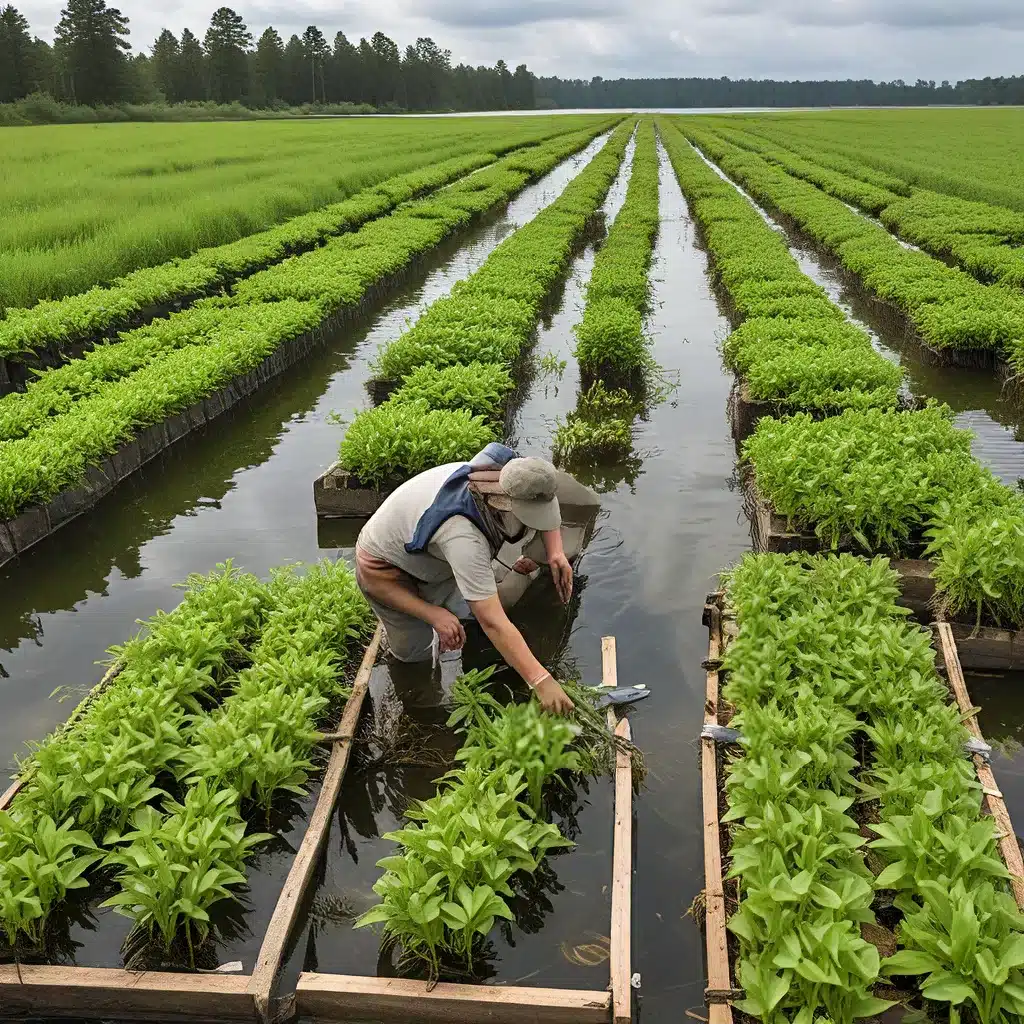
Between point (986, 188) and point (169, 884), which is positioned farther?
point (986, 188)

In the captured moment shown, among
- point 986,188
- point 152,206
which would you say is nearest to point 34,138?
point 152,206

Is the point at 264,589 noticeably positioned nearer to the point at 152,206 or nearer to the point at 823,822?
the point at 823,822

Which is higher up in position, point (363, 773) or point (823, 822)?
point (823, 822)

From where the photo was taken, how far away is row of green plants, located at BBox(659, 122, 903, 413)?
898cm

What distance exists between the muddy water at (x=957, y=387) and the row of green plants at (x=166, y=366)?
8.10m

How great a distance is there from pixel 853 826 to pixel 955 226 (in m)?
19.5

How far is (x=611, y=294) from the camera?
13859 mm

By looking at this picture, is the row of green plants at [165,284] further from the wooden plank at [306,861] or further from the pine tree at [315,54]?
the pine tree at [315,54]

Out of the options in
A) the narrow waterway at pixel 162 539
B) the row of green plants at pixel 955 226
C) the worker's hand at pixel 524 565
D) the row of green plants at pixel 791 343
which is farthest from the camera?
the row of green plants at pixel 955 226

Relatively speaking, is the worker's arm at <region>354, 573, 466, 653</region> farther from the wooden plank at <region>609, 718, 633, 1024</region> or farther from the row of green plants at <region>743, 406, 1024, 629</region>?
the row of green plants at <region>743, 406, 1024, 629</region>

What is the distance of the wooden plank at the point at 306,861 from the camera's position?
344 cm

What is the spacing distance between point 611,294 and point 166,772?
10.9 metres

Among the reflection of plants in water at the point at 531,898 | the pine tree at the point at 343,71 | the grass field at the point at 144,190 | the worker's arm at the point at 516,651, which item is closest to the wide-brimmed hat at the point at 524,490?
the worker's arm at the point at 516,651

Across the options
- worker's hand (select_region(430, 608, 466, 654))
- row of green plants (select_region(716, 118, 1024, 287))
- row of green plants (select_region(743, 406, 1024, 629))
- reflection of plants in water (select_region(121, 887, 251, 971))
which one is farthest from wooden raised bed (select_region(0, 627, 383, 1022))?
row of green plants (select_region(716, 118, 1024, 287))
